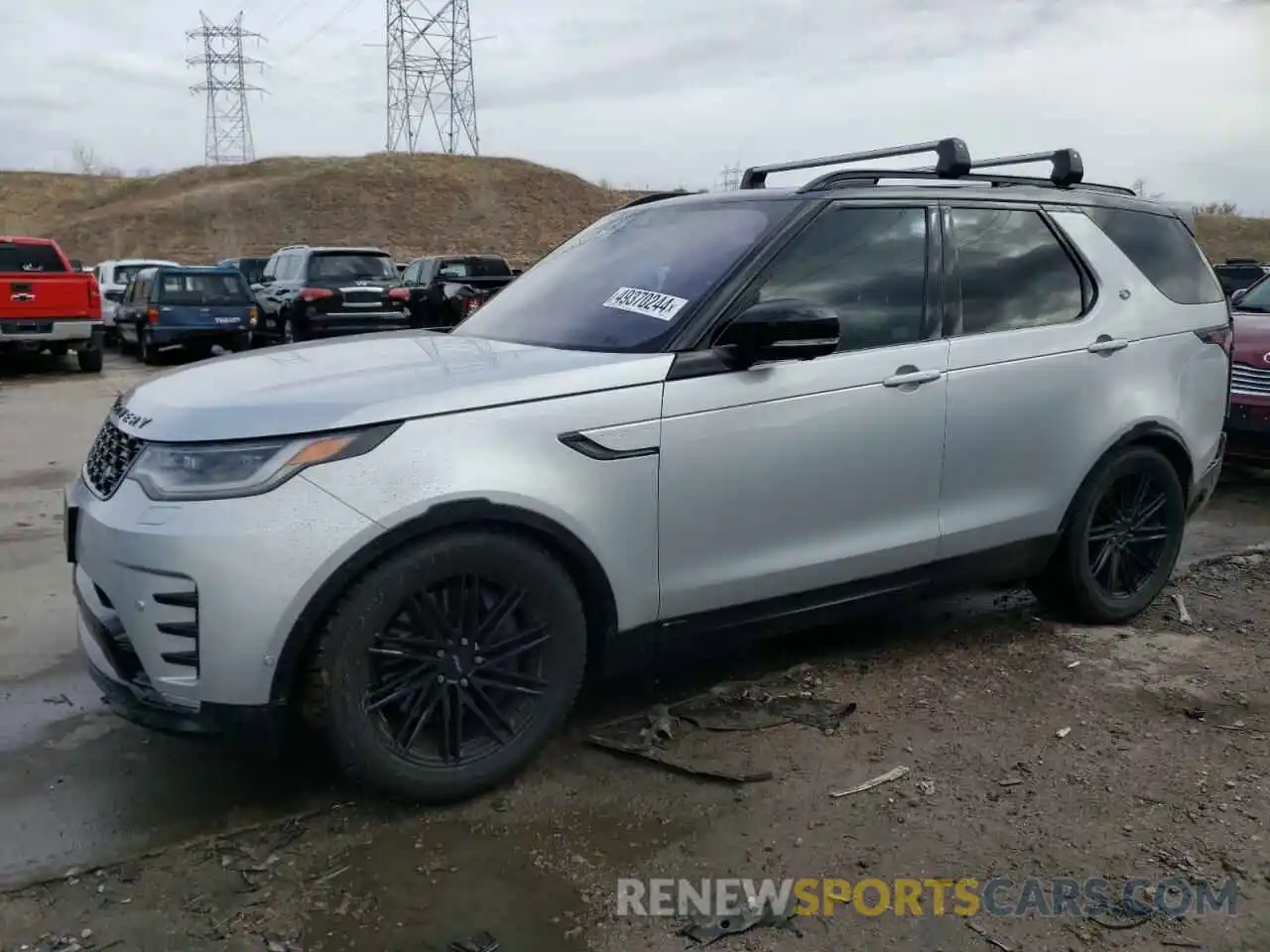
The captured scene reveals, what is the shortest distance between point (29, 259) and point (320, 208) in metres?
38.6

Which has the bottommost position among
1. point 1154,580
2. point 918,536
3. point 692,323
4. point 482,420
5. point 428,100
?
point 1154,580

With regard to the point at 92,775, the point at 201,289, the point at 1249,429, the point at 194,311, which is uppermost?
the point at 201,289

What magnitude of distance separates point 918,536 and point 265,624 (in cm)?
228

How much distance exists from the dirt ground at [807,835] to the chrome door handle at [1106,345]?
1.27m

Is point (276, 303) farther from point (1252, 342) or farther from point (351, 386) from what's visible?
point (351, 386)

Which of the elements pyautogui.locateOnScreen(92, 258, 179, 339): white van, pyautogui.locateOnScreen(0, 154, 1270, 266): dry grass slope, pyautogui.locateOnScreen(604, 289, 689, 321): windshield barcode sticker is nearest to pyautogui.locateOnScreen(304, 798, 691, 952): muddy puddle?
pyautogui.locateOnScreen(604, 289, 689, 321): windshield barcode sticker

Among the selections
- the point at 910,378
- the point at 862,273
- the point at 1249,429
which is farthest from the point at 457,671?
the point at 1249,429

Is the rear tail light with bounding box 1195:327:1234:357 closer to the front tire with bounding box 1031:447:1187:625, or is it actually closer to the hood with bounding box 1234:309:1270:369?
the front tire with bounding box 1031:447:1187:625

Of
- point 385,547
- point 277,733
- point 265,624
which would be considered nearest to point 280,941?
point 277,733

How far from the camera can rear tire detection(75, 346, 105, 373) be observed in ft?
51.1

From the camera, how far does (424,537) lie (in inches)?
115

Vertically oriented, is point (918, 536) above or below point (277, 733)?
above

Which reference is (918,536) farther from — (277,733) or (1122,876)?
(277,733)

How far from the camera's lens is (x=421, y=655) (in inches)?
118
